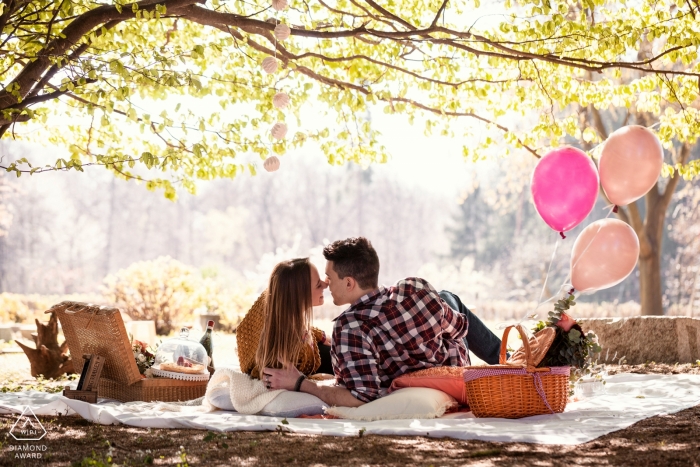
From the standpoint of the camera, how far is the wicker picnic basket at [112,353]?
15.4 feet

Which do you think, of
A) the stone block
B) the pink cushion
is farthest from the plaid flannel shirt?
the stone block

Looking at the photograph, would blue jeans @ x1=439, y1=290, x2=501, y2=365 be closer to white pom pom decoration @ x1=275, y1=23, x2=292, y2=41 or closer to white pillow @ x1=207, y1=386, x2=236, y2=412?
white pillow @ x1=207, y1=386, x2=236, y2=412

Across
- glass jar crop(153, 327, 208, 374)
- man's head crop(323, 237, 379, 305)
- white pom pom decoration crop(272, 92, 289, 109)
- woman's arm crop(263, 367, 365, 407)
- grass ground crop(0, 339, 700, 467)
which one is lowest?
grass ground crop(0, 339, 700, 467)

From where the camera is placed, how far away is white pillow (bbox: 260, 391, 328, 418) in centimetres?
416

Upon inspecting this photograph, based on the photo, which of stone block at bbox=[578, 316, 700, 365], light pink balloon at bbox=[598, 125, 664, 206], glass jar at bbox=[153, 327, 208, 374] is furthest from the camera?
stone block at bbox=[578, 316, 700, 365]

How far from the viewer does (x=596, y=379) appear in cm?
498

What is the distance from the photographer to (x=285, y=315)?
417 centimetres

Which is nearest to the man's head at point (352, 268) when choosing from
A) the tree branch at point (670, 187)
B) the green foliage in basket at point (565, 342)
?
the green foliage in basket at point (565, 342)

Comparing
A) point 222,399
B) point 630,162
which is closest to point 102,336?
point 222,399

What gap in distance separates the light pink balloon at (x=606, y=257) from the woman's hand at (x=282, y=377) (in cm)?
190

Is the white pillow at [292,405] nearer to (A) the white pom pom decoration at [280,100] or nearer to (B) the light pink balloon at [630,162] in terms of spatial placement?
(A) the white pom pom decoration at [280,100]

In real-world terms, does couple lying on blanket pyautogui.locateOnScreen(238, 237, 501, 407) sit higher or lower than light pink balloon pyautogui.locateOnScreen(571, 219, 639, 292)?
lower

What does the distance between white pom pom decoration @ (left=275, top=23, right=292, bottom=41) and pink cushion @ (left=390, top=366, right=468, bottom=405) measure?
7.43 ft

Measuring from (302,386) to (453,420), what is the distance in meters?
0.89
